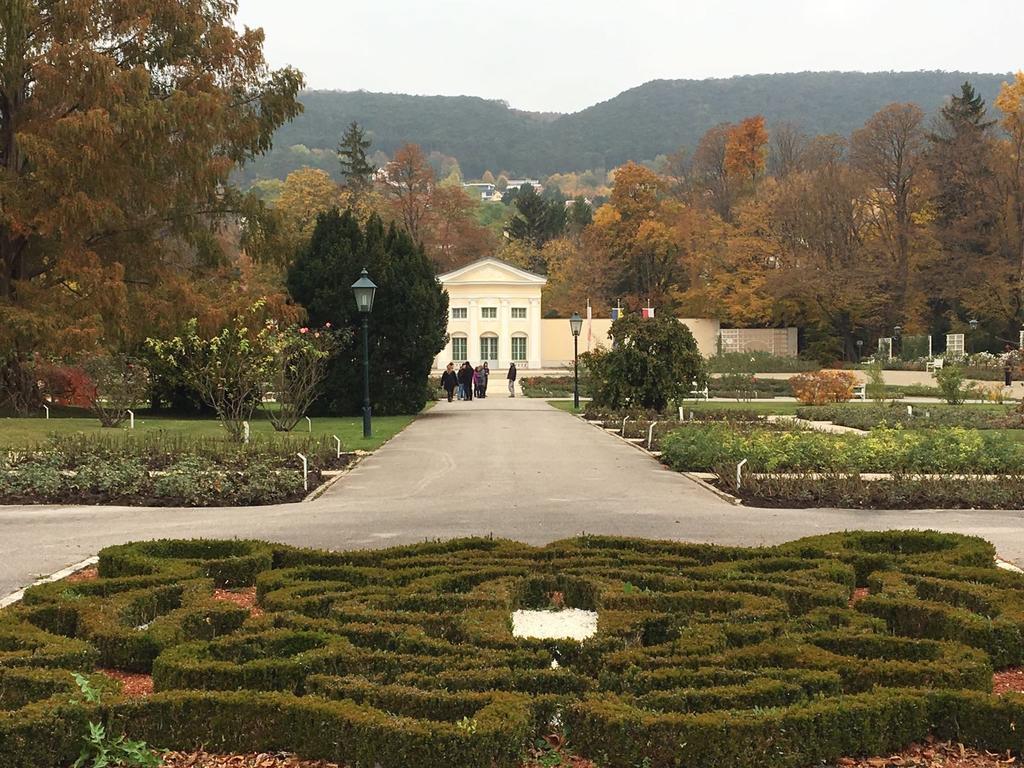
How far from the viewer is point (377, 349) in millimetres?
27938

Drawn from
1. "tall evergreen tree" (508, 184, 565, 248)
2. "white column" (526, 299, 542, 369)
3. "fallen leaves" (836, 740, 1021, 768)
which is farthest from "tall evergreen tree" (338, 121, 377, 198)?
"fallen leaves" (836, 740, 1021, 768)

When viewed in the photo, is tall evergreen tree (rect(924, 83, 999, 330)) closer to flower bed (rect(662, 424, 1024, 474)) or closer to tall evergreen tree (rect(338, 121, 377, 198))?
tall evergreen tree (rect(338, 121, 377, 198))

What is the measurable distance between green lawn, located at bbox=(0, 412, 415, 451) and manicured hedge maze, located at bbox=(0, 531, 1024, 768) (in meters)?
9.60

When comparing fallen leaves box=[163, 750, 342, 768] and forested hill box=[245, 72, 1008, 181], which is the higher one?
forested hill box=[245, 72, 1008, 181]

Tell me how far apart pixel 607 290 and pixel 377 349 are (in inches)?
1505

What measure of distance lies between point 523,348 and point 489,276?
467 cm

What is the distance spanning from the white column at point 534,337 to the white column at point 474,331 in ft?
9.86

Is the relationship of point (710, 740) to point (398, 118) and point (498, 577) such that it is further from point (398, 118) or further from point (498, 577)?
point (398, 118)

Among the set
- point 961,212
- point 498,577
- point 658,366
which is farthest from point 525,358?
point 498,577

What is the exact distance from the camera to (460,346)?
60531 millimetres

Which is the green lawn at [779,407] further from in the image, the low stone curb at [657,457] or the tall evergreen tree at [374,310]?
the tall evergreen tree at [374,310]

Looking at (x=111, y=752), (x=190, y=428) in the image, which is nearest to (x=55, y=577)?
(x=111, y=752)

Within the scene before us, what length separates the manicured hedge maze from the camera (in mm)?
4242

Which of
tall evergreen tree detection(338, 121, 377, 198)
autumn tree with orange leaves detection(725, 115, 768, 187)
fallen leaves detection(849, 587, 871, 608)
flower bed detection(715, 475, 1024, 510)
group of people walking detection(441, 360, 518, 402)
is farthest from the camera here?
tall evergreen tree detection(338, 121, 377, 198)
